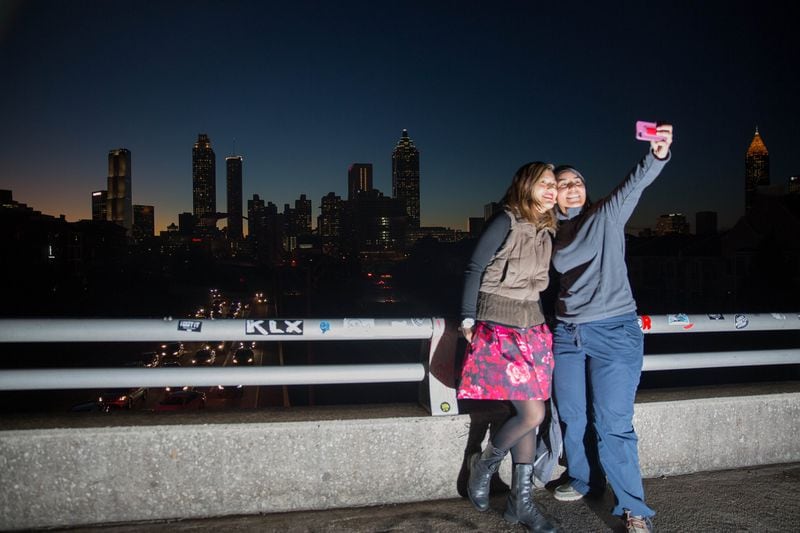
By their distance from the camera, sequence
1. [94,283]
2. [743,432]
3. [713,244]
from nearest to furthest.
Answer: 1. [743,432]
2. [713,244]
3. [94,283]

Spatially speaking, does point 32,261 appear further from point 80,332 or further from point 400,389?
point 80,332

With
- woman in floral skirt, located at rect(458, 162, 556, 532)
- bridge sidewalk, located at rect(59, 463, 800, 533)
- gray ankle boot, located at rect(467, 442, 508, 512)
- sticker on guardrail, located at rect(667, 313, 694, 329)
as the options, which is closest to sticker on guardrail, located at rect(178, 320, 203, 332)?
bridge sidewalk, located at rect(59, 463, 800, 533)

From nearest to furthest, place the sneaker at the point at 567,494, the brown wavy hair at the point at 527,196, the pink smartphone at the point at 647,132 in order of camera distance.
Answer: the pink smartphone at the point at 647,132
the brown wavy hair at the point at 527,196
the sneaker at the point at 567,494

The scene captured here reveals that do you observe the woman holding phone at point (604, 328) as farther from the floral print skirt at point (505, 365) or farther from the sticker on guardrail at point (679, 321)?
the sticker on guardrail at point (679, 321)

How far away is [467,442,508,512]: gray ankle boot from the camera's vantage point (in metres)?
3.21

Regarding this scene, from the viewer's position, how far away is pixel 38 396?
100.0ft

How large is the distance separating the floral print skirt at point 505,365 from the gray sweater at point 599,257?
393mm

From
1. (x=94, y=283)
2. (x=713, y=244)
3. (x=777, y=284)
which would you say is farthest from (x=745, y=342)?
(x=94, y=283)

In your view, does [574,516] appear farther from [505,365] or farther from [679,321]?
[679,321]

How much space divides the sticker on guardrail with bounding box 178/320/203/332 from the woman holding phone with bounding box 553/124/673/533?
219 centimetres

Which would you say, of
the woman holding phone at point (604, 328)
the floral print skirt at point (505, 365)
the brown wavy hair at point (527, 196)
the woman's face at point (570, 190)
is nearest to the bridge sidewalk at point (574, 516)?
the woman holding phone at point (604, 328)

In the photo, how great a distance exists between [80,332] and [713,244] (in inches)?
2769

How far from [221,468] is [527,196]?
234 cm

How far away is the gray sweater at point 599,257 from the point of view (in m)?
3.22
